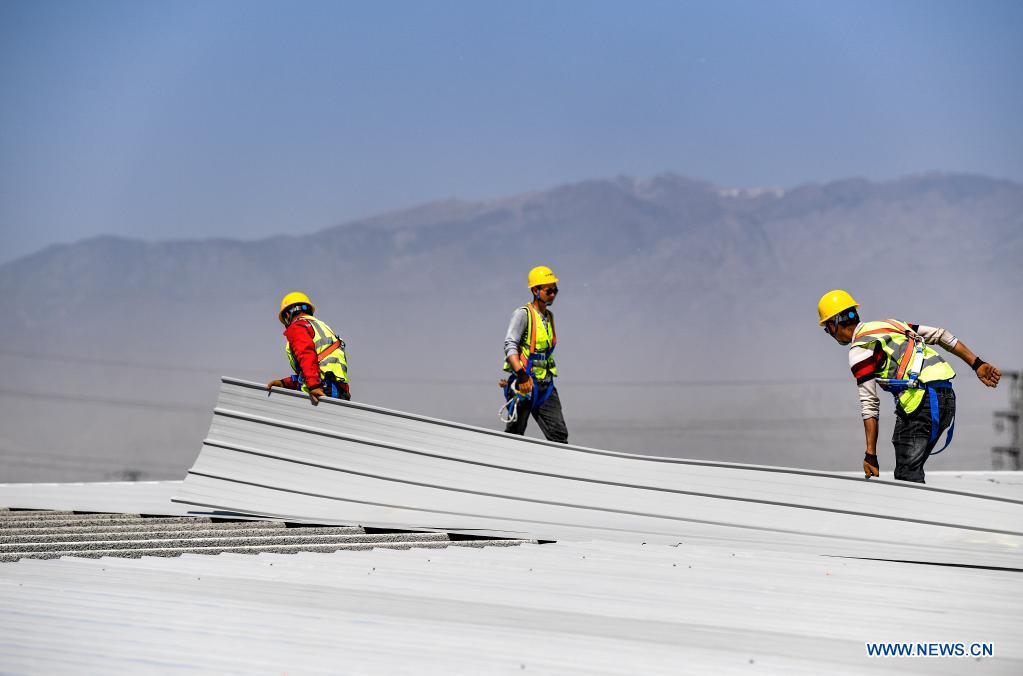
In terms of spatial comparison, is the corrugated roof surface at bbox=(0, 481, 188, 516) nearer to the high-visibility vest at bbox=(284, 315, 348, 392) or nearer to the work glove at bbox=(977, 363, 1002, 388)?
the high-visibility vest at bbox=(284, 315, 348, 392)

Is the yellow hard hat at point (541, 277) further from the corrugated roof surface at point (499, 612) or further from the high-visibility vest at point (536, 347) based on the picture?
the corrugated roof surface at point (499, 612)

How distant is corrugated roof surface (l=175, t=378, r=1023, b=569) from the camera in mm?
8234

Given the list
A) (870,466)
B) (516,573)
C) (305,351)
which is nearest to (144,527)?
(305,351)

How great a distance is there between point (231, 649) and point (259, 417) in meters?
4.84

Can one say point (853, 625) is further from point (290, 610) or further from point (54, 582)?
point (54, 582)

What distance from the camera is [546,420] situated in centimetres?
1025

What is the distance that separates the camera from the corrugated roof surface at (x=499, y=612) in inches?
212

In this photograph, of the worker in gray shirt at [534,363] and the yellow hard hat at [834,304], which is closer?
the yellow hard hat at [834,304]

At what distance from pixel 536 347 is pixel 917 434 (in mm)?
3393

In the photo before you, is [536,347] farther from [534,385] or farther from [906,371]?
[906,371]

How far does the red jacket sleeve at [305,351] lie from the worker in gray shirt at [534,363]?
1.69 metres

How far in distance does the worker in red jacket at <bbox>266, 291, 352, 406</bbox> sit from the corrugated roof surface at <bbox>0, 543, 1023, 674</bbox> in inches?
79.3

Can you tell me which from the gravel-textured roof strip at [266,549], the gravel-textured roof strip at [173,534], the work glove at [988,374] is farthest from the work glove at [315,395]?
the work glove at [988,374]

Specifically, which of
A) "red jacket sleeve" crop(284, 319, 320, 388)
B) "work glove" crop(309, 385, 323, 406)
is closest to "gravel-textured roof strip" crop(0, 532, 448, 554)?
"work glove" crop(309, 385, 323, 406)
